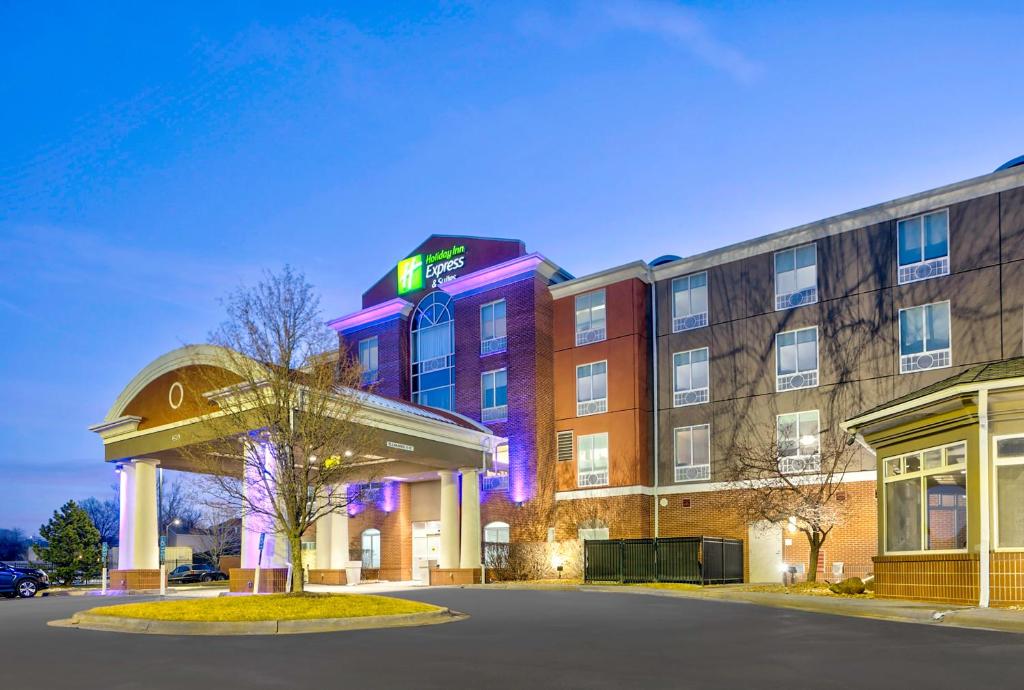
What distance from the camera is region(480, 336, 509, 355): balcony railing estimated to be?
42.0 metres

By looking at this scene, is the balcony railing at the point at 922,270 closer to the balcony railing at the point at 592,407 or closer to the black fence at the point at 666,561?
the black fence at the point at 666,561

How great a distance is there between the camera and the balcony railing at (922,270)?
105ft

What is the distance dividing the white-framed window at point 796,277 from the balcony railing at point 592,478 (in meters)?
9.76

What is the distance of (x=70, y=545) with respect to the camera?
45250mm

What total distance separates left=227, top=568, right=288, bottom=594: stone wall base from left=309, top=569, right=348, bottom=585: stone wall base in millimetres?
9288

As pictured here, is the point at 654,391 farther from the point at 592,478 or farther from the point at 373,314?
the point at 373,314

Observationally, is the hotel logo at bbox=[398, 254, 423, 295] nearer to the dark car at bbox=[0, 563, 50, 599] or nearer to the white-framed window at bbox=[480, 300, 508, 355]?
the white-framed window at bbox=[480, 300, 508, 355]

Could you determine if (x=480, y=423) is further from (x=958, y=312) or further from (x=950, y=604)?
(x=950, y=604)

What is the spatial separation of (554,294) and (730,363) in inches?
352

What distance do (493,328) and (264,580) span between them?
19.1 metres

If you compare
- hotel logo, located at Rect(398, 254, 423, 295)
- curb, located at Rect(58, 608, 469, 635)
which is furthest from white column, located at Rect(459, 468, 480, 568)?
curb, located at Rect(58, 608, 469, 635)

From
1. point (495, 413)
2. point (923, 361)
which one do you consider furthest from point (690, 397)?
point (923, 361)

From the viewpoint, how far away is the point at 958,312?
31547 mm

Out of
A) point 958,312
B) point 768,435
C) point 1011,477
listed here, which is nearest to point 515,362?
point 768,435
